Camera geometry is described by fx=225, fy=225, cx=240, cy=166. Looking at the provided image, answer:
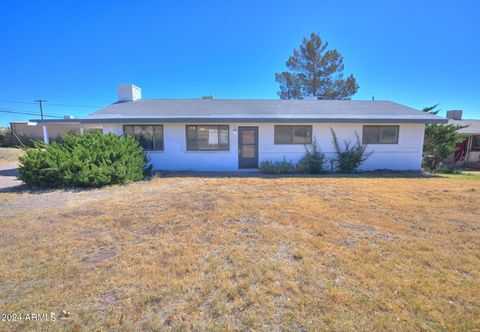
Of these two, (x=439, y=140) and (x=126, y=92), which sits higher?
(x=126, y=92)

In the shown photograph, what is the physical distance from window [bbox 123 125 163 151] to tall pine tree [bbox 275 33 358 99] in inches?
668

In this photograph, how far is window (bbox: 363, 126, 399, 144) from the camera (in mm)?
10672

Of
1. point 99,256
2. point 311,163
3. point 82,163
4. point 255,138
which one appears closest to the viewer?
point 99,256

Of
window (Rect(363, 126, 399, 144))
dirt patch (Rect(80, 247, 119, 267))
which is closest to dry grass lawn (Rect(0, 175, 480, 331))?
dirt patch (Rect(80, 247, 119, 267))

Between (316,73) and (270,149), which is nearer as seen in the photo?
(270,149)

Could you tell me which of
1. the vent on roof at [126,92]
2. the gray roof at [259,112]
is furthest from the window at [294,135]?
the vent on roof at [126,92]

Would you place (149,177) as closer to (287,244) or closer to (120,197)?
Answer: (120,197)

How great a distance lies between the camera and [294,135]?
34.9ft

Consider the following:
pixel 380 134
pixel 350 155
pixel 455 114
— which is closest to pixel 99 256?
pixel 350 155

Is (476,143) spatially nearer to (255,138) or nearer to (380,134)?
(380,134)

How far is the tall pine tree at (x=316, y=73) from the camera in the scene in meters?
22.0

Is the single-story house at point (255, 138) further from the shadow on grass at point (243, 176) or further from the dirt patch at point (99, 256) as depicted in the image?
the dirt patch at point (99, 256)

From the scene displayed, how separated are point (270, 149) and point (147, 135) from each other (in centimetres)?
586

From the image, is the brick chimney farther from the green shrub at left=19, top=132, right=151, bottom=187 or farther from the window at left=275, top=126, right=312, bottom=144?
the green shrub at left=19, top=132, right=151, bottom=187
